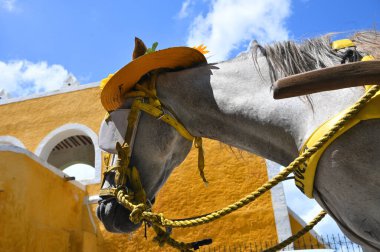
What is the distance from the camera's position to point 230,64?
2131mm

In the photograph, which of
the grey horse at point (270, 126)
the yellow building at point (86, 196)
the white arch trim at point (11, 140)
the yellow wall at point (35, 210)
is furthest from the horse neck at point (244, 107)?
the white arch trim at point (11, 140)

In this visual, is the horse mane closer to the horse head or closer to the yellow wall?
the horse head

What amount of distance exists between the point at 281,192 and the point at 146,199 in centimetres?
652

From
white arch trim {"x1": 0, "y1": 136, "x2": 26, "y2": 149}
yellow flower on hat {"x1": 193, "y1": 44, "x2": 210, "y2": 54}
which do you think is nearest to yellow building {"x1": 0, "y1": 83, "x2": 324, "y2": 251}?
white arch trim {"x1": 0, "y1": 136, "x2": 26, "y2": 149}

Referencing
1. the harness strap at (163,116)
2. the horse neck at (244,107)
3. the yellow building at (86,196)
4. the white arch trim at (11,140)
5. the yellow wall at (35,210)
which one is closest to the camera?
the horse neck at (244,107)

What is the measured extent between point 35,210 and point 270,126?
6.72 metres

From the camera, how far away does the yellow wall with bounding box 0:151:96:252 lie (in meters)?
6.70

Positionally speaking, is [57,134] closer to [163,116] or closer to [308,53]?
[163,116]

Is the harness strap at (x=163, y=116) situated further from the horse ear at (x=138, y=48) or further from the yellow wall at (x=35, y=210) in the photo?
the yellow wall at (x=35, y=210)

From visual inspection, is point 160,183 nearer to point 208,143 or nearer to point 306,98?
point 306,98

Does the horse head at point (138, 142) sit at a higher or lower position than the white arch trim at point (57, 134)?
lower

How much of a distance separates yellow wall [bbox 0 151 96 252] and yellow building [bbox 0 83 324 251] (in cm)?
2

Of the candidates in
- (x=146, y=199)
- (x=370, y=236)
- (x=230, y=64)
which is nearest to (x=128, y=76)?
(x=230, y=64)

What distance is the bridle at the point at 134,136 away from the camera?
2.19m
